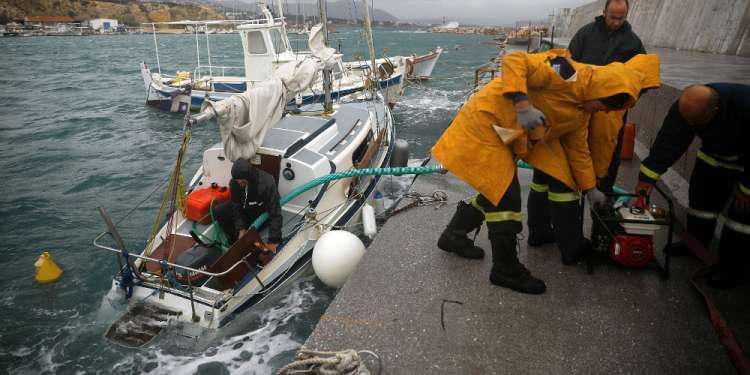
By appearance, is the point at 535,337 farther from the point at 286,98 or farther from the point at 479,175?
the point at 286,98

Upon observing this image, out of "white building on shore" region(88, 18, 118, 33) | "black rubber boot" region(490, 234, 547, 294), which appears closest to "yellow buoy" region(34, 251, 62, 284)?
"black rubber boot" region(490, 234, 547, 294)

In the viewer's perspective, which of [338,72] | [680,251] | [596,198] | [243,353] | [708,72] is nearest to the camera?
[596,198]

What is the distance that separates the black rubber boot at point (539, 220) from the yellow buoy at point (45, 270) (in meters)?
7.00

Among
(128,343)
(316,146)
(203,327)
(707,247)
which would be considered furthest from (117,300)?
(707,247)

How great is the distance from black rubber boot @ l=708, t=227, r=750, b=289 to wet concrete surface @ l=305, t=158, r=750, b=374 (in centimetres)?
8

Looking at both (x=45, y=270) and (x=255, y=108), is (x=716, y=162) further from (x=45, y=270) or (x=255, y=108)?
(x=45, y=270)

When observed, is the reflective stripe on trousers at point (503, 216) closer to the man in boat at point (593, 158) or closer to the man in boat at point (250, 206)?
the man in boat at point (593, 158)

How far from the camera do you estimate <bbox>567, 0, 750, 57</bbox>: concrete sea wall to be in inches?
363

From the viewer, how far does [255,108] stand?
5465mm

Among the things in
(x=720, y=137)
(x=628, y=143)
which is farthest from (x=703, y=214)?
(x=628, y=143)

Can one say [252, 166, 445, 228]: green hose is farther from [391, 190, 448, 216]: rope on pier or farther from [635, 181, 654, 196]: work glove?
[635, 181, 654, 196]: work glove

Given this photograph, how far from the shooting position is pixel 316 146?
657 cm

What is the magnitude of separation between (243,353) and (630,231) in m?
4.08

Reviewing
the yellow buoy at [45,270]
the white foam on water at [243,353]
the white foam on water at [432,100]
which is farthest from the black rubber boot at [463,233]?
the white foam on water at [432,100]
